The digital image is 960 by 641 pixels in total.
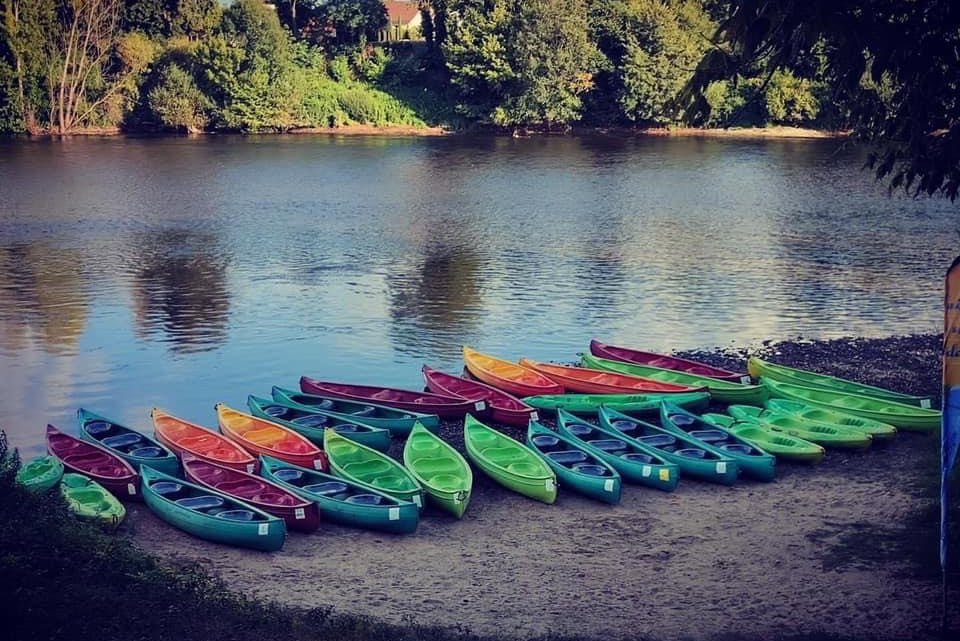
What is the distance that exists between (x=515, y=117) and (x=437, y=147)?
342 inches

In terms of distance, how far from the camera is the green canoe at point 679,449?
16.0 meters

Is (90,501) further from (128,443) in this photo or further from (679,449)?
(679,449)

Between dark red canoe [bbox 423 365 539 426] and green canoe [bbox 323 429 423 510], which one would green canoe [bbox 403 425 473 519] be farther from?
dark red canoe [bbox 423 365 539 426]

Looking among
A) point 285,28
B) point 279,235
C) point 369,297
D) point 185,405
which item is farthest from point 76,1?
point 185,405

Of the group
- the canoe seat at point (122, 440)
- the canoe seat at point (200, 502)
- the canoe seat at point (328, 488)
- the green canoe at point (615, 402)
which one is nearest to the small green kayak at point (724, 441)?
the green canoe at point (615, 402)

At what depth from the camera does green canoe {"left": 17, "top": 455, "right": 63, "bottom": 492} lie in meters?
14.7

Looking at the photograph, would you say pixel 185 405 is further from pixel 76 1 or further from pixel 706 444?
pixel 76 1

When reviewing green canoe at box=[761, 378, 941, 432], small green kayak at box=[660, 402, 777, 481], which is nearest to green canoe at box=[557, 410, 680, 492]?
small green kayak at box=[660, 402, 777, 481]

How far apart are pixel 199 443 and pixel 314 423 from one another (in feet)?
6.36

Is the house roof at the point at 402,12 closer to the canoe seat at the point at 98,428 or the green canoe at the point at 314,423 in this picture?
the green canoe at the point at 314,423

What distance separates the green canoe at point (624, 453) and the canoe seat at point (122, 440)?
663 centimetres

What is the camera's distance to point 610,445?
16922 mm

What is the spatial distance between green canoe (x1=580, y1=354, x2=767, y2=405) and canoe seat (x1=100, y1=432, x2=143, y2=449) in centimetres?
838

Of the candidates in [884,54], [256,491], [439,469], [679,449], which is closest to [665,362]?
[679,449]
